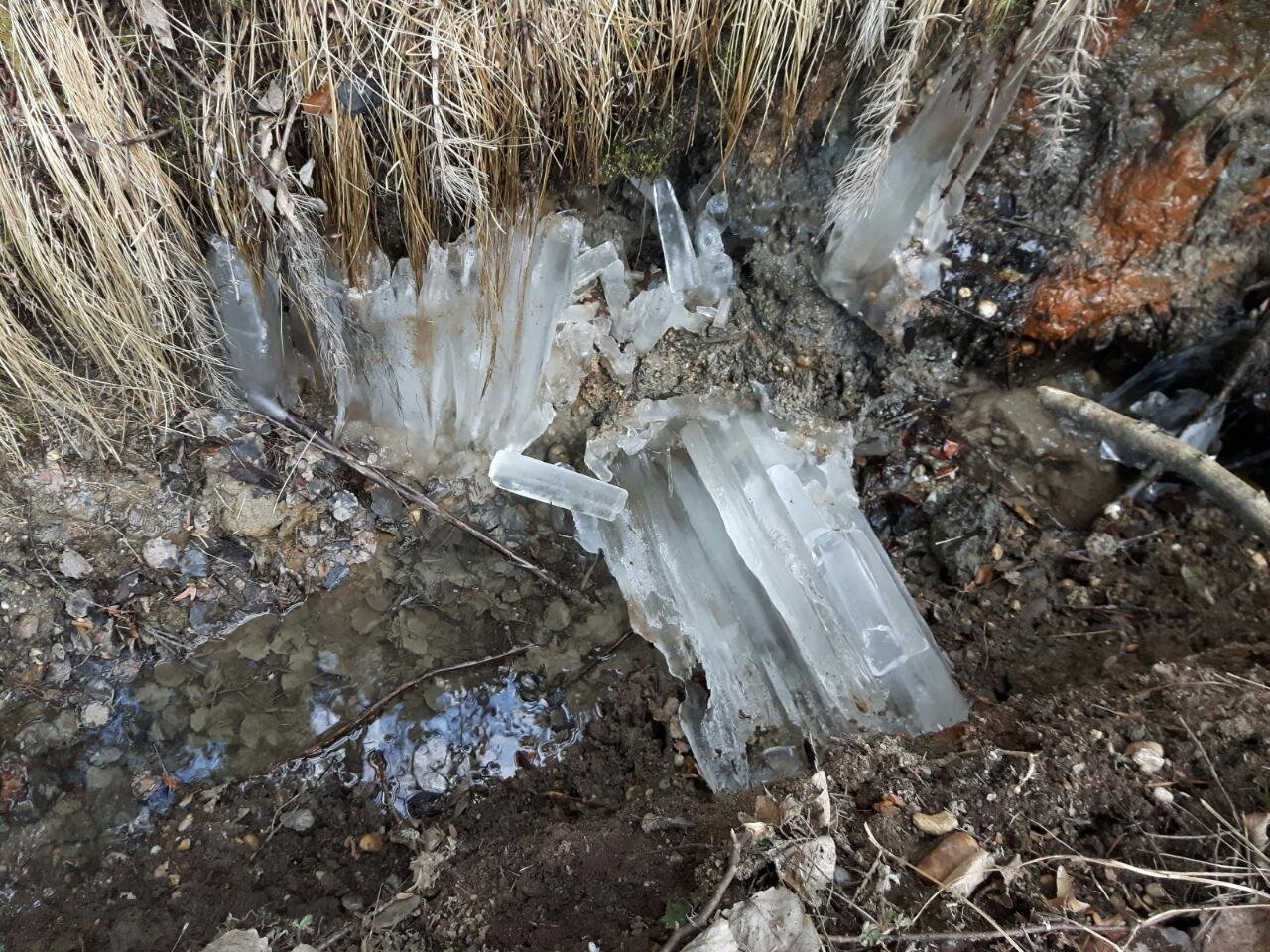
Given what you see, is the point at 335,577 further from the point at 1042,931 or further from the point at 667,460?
the point at 1042,931

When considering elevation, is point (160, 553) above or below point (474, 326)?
below

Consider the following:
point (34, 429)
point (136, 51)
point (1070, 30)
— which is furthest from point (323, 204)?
point (1070, 30)

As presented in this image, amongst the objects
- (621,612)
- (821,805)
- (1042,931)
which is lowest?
(621,612)

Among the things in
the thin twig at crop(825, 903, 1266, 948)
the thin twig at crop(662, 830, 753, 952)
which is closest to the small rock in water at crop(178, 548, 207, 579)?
the thin twig at crop(662, 830, 753, 952)

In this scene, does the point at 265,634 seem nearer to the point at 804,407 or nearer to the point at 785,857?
the point at 785,857

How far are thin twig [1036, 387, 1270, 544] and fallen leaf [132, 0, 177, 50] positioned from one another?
3.05 meters

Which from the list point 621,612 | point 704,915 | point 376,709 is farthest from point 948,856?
point 376,709

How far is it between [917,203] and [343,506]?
2384mm

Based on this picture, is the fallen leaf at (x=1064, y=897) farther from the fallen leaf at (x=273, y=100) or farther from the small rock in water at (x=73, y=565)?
the small rock in water at (x=73, y=565)

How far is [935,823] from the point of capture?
71.8 inches

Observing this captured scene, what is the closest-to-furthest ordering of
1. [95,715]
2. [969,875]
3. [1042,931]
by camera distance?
[1042,931] → [969,875] → [95,715]

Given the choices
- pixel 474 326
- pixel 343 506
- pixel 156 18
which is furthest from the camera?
pixel 343 506

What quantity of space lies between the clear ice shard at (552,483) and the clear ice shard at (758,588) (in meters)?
0.07

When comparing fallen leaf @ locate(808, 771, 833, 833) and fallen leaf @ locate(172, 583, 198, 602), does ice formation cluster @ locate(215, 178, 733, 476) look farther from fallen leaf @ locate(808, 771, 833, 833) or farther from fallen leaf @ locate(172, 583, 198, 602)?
fallen leaf @ locate(808, 771, 833, 833)
